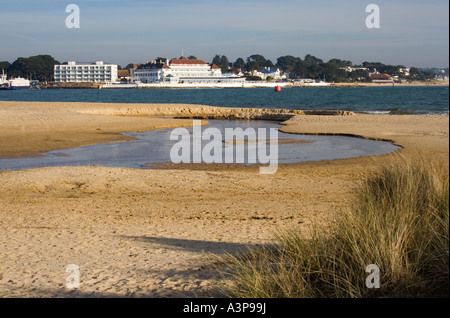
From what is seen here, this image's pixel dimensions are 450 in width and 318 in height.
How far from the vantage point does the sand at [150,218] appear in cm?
740

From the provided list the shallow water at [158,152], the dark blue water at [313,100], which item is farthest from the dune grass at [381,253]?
the dark blue water at [313,100]

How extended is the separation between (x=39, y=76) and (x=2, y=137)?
18312cm

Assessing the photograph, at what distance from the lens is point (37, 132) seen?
95.5ft

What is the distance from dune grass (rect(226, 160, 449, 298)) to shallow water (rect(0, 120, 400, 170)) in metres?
12.9

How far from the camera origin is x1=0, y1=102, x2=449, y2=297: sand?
7.40 meters

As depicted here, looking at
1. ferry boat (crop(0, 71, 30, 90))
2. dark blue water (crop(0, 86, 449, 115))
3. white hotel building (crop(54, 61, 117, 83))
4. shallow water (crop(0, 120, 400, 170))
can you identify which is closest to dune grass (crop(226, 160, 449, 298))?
shallow water (crop(0, 120, 400, 170))

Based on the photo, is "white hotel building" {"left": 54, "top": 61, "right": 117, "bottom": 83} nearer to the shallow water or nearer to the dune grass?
the shallow water

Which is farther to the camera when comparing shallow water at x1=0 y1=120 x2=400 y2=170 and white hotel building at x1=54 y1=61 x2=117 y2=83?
white hotel building at x1=54 y1=61 x2=117 y2=83

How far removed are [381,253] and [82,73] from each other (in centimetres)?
20146

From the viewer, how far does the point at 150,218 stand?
1123cm

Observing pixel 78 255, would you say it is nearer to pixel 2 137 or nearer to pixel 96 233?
pixel 96 233

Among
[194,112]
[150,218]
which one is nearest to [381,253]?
[150,218]

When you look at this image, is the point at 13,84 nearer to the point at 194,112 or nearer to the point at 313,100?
the point at 313,100
